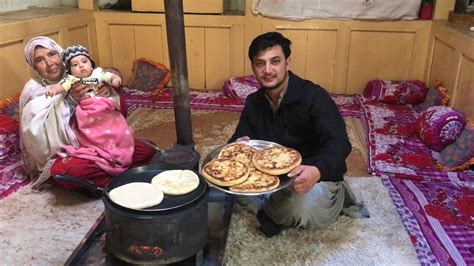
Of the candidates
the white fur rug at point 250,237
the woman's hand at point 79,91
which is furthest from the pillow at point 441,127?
the woman's hand at point 79,91

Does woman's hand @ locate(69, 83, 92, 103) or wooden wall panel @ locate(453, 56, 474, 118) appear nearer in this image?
woman's hand @ locate(69, 83, 92, 103)

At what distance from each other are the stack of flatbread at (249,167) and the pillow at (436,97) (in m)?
2.05

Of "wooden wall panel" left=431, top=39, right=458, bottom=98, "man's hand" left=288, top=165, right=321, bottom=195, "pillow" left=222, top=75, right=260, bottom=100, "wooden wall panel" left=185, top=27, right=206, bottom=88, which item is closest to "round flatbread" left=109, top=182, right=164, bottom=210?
"man's hand" left=288, top=165, right=321, bottom=195

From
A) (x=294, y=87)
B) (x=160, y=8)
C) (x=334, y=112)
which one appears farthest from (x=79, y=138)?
(x=160, y=8)

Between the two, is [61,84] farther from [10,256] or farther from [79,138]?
[10,256]

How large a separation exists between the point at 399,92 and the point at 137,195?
2.89 metres

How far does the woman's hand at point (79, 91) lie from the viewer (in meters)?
2.21

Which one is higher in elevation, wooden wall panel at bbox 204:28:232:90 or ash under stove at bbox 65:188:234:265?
wooden wall panel at bbox 204:28:232:90

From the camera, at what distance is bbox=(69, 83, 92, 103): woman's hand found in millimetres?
2206

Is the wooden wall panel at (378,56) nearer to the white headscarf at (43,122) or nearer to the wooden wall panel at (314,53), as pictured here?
the wooden wall panel at (314,53)

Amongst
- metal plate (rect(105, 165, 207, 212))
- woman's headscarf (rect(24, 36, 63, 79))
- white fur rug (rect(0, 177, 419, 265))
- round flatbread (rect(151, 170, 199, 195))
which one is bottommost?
white fur rug (rect(0, 177, 419, 265))

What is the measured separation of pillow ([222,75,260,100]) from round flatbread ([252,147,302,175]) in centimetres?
216

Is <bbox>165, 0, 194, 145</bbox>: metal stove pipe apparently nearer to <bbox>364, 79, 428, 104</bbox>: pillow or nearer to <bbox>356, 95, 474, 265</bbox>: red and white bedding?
<bbox>356, 95, 474, 265</bbox>: red and white bedding

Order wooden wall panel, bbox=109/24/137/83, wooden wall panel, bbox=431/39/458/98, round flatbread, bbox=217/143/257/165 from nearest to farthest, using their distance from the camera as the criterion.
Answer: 1. round flatbread, bbox=217/143/257/165
2. wooden wall panel, bbox=431/39/458/98
3. wooden wall panel, bbox=109/24/137/83
